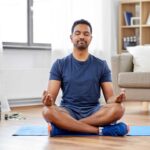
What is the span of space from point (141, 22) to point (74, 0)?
1205 millimetres

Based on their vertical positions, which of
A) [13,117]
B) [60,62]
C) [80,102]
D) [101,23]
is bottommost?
[13,117]

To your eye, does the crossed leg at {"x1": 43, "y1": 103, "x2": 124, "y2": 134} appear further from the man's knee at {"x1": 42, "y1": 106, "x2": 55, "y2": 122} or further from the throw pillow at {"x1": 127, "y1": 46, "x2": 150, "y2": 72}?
the throw pillow at {"x1": 127, "y1": 46, "x2": 150, "y2": 72}

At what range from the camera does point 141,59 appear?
4.25 meters

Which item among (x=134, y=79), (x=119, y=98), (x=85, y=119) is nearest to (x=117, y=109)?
(x=119, y=98)

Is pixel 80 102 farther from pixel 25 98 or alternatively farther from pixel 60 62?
pixel 25 98

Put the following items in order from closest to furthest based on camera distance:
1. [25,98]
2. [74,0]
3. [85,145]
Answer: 1. [85,145]
2. [25,98]
3. [74,0]

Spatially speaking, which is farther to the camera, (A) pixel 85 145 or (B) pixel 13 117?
(B) pixel 13 117

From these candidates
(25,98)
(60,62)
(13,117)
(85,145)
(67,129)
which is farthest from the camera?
(25,98)

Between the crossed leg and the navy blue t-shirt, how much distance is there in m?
0.12

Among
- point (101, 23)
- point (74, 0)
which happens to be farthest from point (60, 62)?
point (101, 23)

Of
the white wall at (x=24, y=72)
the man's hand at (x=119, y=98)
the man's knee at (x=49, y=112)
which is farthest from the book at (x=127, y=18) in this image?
the man's knee at (x=49, y=112)

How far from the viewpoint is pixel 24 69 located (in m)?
4.66

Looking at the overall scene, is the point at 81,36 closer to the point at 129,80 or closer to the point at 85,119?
the point at 85,119

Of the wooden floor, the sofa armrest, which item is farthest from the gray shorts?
the sofa armrest
